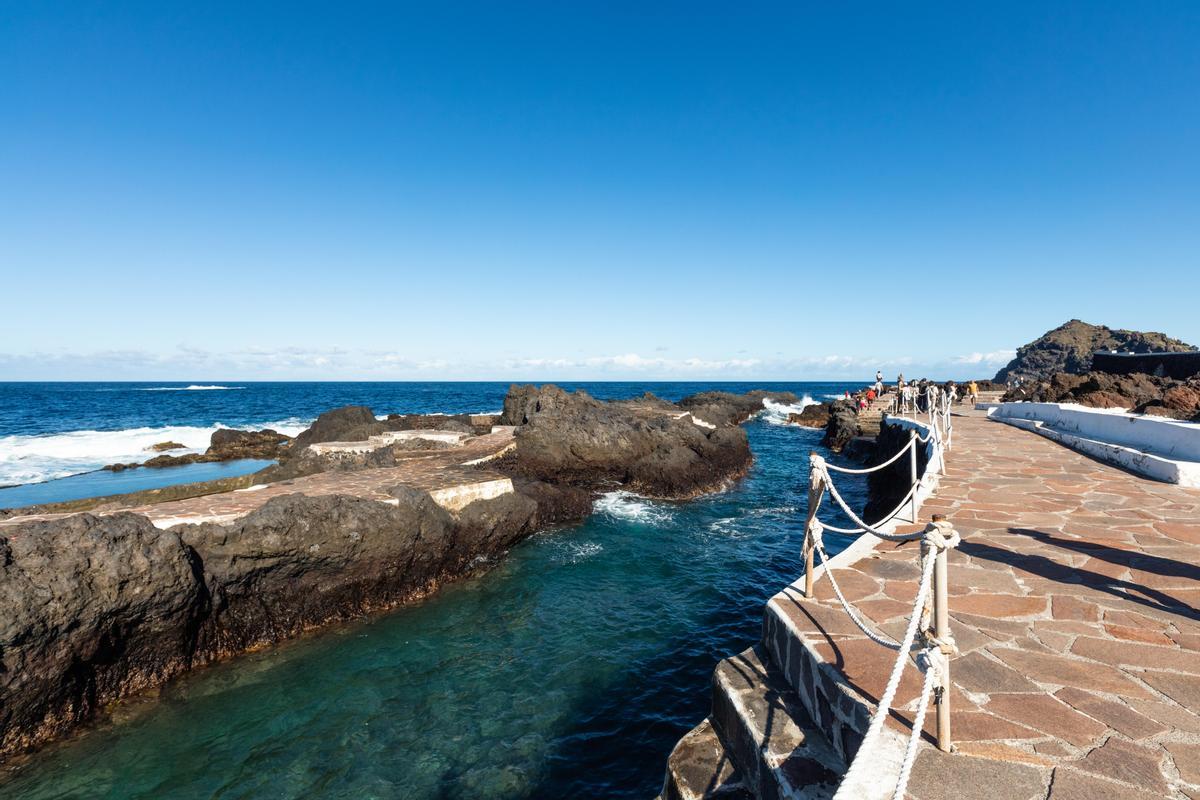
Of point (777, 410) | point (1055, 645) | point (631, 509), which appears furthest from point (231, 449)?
point (777, 410)

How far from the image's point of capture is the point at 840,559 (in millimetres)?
5758

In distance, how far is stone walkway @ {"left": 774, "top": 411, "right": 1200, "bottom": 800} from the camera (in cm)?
265

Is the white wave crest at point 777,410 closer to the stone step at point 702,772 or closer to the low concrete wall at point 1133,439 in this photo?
the low concrete wall at point 1133,439

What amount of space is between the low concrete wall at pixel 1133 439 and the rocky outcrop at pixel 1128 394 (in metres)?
1.24

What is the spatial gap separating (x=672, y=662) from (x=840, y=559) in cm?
308

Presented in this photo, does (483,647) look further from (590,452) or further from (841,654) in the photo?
(590,452)

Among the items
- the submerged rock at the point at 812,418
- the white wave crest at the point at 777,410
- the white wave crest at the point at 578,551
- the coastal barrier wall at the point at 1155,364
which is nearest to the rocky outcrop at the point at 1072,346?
the white wave crest at the point at 777,410

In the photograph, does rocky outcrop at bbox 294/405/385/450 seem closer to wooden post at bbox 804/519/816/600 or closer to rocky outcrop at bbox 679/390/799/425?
rocky outcrop at bbox 679/390/799/425

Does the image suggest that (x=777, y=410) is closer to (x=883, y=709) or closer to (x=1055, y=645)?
(x=1055, y=645)

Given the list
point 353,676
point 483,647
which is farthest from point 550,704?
point 353,676

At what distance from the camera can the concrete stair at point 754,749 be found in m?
3.12

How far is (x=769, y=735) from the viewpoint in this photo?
136 inches

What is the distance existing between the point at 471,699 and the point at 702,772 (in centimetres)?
385

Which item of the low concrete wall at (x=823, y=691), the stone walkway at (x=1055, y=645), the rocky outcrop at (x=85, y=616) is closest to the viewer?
the stone walkway at (x=1055, y=645)
